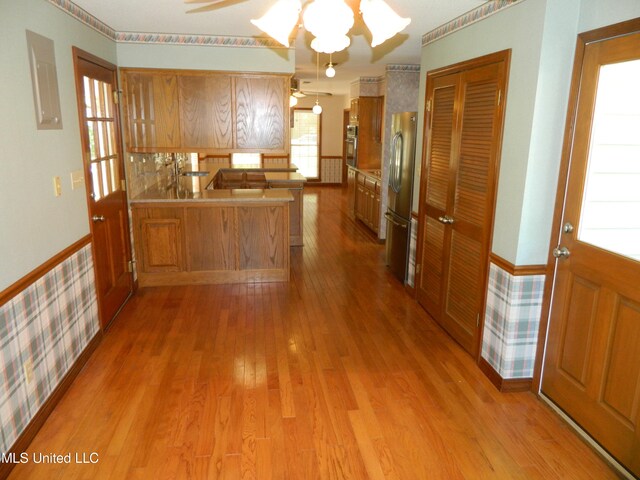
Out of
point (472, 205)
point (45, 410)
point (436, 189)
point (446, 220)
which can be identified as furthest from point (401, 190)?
point (45, 410)

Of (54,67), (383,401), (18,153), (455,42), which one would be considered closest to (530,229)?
(383,401)

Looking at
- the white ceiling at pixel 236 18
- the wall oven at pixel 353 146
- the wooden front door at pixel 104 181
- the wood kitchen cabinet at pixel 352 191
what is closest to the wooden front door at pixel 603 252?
the white ceiling at pixel 236 18

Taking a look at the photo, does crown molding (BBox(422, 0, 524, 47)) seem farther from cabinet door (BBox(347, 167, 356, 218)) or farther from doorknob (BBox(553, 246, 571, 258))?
cabinet door (BBox(347, 167, 356, 218))

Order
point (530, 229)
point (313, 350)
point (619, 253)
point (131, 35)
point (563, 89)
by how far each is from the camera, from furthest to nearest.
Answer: point (131, 35) → point (313, 350) → point (530, 229) → point (563, 89) → point (619, 253)

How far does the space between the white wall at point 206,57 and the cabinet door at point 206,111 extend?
0.13 metres

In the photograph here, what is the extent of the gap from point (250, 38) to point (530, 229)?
2.98 metres

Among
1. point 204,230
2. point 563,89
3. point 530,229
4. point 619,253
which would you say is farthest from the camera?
point 204,230

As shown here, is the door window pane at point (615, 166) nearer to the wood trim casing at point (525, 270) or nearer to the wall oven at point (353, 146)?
the wood trim casing at point (525, 270)

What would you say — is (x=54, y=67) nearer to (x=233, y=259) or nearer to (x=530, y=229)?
(x=233, y=259)

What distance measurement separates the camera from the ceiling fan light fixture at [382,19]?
5.45 ft

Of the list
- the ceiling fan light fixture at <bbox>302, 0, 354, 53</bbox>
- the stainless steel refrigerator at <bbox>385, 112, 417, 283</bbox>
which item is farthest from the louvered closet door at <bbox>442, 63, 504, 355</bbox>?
the ceiling fan light fixture at <bbox>302, 0, 354, 53</bbox>

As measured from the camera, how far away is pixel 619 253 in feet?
7.11

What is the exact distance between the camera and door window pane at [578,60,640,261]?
2098 mm

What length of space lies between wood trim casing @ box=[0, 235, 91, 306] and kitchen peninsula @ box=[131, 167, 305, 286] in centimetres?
128
